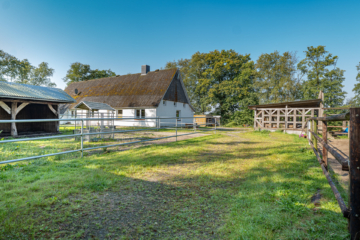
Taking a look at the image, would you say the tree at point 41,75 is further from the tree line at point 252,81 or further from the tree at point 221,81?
the tree at point 221,81

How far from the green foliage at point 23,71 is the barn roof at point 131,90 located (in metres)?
24.5

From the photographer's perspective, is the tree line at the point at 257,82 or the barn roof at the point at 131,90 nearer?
the barn roof at the point at 131,90

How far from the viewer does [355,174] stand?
5.85 feet

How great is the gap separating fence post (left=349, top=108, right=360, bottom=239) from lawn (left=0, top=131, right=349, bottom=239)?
21cm

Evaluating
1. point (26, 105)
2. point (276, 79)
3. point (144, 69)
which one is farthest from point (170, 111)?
point (276, 79)

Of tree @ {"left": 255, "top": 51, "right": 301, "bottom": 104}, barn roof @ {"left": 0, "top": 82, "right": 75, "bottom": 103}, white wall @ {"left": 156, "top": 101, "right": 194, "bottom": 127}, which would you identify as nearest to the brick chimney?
white wall @ {"left": 156, "top": 101, "right": 194, "bottom": 127}

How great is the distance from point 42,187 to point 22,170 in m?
1.59

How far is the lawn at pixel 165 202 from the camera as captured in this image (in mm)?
2158

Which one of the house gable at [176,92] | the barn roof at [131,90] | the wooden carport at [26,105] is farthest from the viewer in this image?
the house gable at [176,92]

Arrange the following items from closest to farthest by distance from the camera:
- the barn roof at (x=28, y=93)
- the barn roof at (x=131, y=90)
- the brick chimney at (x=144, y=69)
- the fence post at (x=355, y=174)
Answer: the fence post at (x=355, y=174) < the barn roof at (x=28, y=93) < the barn roof at (x=131, y=90) < the brick chimney at (x=144, y=69)

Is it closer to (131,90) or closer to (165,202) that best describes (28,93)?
(165,202)

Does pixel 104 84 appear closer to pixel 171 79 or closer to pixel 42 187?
pixel 171 79

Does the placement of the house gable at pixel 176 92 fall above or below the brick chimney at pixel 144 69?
below

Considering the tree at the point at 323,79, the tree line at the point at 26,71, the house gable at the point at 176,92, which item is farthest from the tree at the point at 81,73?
the tree at the point at 323,79
